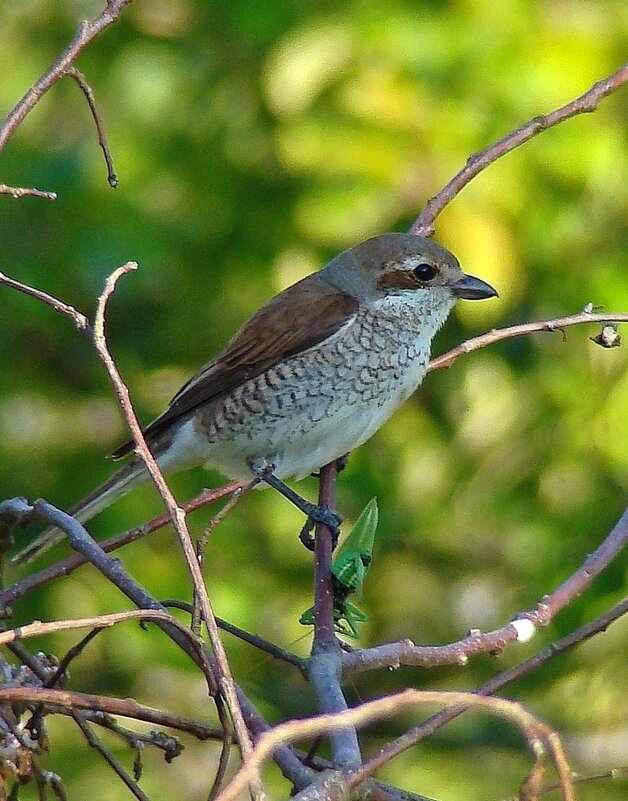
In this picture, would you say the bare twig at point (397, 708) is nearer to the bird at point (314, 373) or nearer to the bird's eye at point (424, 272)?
the bird at point (314, 373)

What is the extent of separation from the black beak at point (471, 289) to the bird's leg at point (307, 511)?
67cm

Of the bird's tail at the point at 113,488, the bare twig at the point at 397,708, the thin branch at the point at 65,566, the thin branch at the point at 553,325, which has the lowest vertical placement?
the bare twig at the point at 397,708

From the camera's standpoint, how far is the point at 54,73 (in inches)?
75.2

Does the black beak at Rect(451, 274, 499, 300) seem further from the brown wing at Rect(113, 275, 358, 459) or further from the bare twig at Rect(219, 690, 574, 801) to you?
the bare twig at Rect(219, 690, 574, 801)

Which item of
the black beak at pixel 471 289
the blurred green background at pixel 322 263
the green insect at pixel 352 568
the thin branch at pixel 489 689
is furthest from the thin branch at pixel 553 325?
the blurred green background at pixel 322 263

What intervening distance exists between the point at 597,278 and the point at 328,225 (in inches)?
31.3

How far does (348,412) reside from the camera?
3248 mm

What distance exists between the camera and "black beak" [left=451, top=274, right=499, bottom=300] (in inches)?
133

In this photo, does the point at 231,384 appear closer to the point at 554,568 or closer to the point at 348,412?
the point at 348,412

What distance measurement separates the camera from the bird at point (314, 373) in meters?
3.28

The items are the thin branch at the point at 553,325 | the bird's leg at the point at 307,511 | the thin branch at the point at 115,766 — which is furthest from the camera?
the bird's leg at the point at 307,511


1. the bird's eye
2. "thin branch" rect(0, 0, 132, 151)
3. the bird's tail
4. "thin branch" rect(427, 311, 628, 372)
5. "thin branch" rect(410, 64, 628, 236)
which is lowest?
"thin branch" rect(427, 311, 628, 372)

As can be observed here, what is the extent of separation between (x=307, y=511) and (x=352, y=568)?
946mm

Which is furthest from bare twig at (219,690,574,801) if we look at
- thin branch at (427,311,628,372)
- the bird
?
the bird
